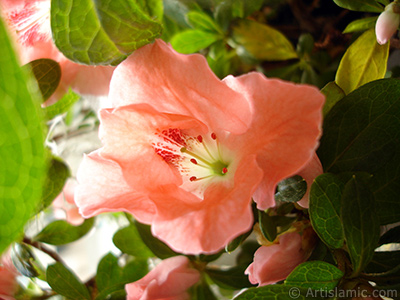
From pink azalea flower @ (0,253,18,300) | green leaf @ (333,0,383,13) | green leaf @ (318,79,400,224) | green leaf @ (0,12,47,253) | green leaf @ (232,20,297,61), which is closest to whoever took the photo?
green leaf @ (0,12,47,253)

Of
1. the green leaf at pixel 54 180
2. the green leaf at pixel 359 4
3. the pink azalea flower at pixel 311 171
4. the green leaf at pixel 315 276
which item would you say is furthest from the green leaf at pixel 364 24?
the green leaf at pixel 54 180

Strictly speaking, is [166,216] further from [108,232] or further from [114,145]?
[108,232]

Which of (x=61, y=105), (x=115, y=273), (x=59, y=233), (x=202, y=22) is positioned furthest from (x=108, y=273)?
(x=202, y=22)

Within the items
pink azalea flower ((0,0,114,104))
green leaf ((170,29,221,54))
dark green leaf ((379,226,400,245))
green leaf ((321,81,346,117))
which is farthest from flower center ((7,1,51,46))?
dark green leaf ((379,226,400,245))

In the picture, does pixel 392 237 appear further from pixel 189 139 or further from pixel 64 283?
pixel 64 283

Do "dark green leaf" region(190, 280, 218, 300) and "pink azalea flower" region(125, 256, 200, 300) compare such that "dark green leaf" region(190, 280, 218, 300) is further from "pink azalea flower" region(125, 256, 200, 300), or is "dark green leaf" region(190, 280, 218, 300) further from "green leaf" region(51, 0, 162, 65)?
"green leaf" region(51, 0, 162, 65)

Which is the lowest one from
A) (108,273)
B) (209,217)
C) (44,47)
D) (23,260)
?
(108,273)

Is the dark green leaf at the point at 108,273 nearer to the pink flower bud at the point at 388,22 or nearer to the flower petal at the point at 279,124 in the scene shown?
the flower petal at the point at 279,124
